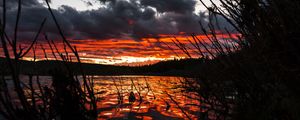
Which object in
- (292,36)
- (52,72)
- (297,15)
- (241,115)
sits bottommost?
(241,115)

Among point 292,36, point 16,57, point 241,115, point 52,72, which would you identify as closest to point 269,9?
point 292,36

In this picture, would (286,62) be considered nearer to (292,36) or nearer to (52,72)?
(292,36)

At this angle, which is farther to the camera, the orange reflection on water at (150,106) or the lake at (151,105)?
the orange reflection on water at (150,106)

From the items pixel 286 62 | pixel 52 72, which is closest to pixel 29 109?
pixel 52 72

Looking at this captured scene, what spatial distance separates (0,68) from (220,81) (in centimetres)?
275

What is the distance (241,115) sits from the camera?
2279 mm

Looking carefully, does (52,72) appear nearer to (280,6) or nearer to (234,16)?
(234,16)

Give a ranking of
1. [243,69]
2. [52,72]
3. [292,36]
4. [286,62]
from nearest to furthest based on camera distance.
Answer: [292,36]
[286,62]
[243,69]
[52,72]

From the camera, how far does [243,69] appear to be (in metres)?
2.73

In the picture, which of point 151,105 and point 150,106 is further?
A: point 151,105

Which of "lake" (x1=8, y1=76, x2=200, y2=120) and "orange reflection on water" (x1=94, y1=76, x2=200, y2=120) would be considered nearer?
"lake" (x1=8, y1=76, x2=200, y2=120)

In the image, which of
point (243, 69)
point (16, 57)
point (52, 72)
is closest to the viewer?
point (16, 57)

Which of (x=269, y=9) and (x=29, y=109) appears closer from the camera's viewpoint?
(x=29, y=109)

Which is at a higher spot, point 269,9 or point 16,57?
point 269,9
